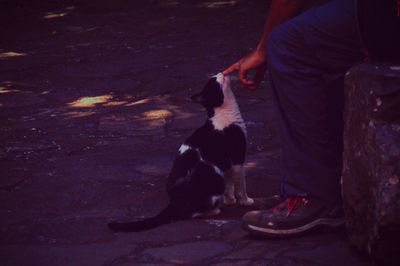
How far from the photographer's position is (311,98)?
3.78 metres

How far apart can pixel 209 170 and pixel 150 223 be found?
16.4 inches

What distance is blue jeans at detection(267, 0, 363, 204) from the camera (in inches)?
146

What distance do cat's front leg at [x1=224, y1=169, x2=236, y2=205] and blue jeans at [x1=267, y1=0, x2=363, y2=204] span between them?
47 centimetres

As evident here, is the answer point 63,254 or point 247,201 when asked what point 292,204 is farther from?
point 63,254

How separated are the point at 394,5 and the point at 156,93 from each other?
402cm

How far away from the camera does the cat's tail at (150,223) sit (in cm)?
405

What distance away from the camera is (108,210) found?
177 inches

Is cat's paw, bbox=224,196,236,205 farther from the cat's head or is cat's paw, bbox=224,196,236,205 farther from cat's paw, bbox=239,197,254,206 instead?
the cat's head

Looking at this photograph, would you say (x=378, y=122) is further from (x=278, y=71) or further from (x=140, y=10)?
(x=140, y=10)

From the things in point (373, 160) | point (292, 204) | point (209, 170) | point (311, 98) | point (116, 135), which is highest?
point (311, 98)

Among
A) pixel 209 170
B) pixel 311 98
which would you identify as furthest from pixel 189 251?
pixel 311 98

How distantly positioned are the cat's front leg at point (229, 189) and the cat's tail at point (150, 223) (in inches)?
14.3

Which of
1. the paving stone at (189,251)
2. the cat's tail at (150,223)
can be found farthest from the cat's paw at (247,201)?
the paving stone at (189,251)

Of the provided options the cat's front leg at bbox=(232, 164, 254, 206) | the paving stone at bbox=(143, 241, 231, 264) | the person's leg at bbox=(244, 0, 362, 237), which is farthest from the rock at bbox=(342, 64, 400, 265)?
the cat's front leg at bbox=(232, 164, 254, 206)
